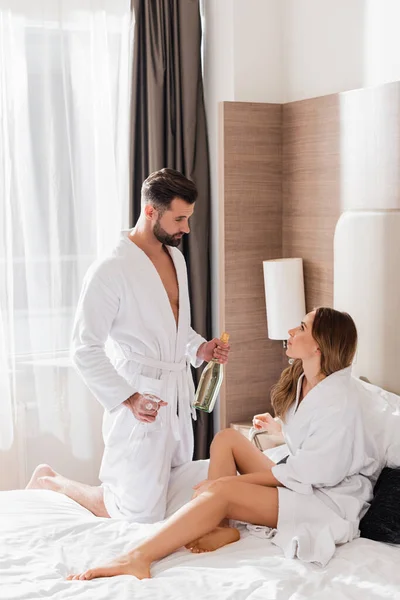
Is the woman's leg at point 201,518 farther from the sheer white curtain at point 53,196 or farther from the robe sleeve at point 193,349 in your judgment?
the sheer white curtain at point 53,196

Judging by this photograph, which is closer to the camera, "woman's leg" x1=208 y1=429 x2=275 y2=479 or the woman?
the woman

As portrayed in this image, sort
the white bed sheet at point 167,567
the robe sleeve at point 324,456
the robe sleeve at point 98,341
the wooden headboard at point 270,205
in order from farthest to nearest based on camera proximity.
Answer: the wooden headboard at point 270,205, the robe sleeve at point 98,341, the robe sleeve at point 324,456, the white bed sheet at point 167,567

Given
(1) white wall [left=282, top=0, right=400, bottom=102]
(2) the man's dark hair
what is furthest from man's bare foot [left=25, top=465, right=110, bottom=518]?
(1) white wall [left=282, top=0, right=400, bottom=102]

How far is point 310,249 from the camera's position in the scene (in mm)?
3703

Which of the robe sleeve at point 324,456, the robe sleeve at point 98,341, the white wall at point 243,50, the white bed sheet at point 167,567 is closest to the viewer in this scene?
the white bed sheet at point 167,567

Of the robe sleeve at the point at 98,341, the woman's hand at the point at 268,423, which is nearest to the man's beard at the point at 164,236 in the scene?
the robe sleeve at the point at 98,341

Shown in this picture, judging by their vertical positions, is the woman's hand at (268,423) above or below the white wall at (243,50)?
below

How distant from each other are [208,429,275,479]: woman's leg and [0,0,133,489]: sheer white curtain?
1252mm

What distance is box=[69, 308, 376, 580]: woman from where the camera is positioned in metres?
2.38

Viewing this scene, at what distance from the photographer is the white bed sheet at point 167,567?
6.79 feet

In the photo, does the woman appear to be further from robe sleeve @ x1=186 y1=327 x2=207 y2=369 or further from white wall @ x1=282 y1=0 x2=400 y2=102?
white wall @ x1=282 y1=0 x2=400 y2=102

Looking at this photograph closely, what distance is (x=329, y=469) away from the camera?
8.22 feet

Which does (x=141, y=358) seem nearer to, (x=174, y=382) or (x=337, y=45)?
(x=174, y=382)

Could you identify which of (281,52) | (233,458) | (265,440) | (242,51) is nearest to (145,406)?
(233,458)
